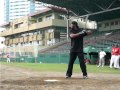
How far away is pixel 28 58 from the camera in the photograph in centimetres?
5381

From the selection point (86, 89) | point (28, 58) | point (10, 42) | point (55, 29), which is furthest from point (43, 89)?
point (10, 42)

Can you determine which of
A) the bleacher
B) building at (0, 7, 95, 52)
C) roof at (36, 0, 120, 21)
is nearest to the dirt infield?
the bleacher

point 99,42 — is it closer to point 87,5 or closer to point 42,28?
point 87,5

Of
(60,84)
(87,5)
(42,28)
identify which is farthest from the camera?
(42,28)

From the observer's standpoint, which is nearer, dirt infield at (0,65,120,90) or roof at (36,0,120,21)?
dirt infield at (0,65,120,90)

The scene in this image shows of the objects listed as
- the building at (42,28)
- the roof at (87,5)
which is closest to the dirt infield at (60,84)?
the roof at (87,5)

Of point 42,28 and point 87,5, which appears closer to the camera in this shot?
point 87,5

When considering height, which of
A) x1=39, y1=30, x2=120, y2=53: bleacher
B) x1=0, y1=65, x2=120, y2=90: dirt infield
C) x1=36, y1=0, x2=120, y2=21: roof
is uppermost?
x1=36, y1=0, x2=120, y2=21: roof

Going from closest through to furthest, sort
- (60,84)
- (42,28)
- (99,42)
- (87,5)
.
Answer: (60,84)
(99,42)
(87,5)
(42,28)

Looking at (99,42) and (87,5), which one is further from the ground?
(87,5)

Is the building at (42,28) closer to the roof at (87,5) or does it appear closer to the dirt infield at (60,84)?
the roof at (87,5)

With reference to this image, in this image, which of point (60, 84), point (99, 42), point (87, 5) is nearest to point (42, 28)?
point (87, 5)

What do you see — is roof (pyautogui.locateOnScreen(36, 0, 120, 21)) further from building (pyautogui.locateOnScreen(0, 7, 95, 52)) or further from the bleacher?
building (pyautogui.locateOnScreen(0, 7, 95, 52))

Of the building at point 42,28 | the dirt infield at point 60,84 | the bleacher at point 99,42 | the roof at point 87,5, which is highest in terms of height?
the roof at point 87,5
